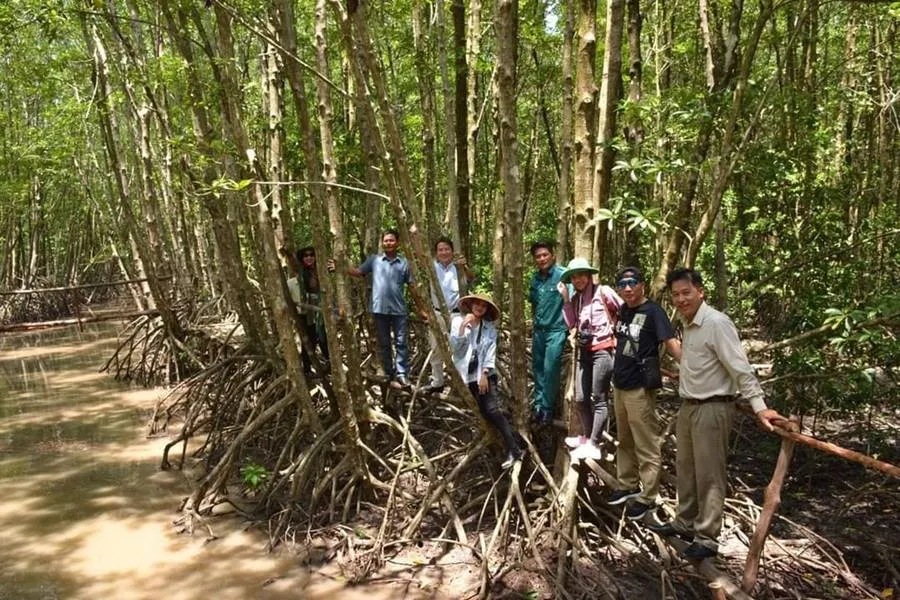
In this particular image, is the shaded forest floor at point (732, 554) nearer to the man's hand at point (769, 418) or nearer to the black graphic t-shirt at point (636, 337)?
the black graphic t-shirt at point (636, 337)

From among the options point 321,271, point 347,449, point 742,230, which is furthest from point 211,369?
point 742,230

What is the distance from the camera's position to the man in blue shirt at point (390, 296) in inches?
244

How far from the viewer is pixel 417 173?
14.7m

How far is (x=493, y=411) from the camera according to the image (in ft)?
16.3

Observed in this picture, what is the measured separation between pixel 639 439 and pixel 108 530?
4488 mm

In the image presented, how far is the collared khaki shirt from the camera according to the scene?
3291 mm

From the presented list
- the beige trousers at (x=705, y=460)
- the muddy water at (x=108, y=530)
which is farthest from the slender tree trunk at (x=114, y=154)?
the beige trousers at (x=705, y=460)

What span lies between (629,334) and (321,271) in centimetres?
229

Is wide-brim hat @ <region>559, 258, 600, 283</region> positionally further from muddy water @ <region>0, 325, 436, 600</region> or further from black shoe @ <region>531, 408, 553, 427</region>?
muddy water @ <region>0, 325, 436, 600</region>

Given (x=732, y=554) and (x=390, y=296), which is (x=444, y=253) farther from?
(x=732, y=554)

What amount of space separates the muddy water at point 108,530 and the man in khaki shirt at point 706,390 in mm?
2181

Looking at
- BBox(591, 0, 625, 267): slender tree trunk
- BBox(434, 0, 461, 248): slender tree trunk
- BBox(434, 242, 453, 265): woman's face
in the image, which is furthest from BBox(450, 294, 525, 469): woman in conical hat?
BBox(434, 0, 461, 248): slender tree trunk

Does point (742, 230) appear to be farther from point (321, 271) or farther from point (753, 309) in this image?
point (321, 271)

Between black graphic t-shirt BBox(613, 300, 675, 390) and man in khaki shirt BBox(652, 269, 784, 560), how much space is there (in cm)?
31
